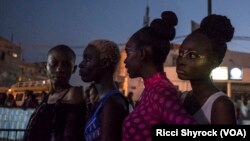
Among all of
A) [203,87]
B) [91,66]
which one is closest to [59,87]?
[91,66]

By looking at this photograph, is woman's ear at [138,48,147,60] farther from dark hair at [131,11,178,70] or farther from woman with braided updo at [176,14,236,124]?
woman with braided updo at [176,14,236,124]

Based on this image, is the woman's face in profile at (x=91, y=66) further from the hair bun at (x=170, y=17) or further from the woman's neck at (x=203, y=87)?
the woman's neck at (x=203, y=87)

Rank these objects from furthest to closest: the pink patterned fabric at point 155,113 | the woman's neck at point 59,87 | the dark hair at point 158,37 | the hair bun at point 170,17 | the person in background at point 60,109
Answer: the woman's neck at point 59,87, the person in background at point 60,109, the hair bun at point 170,17, the dark hair at point 158,37, the pink patterned fabric at point 155,113

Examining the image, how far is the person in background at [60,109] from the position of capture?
253 cm

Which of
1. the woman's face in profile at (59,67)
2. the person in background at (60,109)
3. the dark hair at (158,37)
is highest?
the dark hair at (158,37)

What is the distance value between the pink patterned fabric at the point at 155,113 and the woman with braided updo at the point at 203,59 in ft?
0.90

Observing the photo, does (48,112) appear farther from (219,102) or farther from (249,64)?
(249,64)

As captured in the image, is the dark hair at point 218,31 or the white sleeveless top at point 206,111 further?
the dark hair at point 218,31

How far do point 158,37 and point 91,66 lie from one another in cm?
52

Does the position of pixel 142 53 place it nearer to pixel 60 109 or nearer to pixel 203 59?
pixel 203 59

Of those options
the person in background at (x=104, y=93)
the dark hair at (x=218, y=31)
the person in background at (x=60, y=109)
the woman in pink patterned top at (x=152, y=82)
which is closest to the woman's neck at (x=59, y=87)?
the person in background at (x=60, y=109)

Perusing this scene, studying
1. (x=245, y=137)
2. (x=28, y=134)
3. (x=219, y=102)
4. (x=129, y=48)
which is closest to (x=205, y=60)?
(x=219, y=102)

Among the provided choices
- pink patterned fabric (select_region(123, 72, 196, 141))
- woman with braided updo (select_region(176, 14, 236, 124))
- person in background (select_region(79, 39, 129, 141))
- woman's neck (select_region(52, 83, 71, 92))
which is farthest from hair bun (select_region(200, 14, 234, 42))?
woman's neck (select_region(52, 83, 71, 92))

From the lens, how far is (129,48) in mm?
2307
